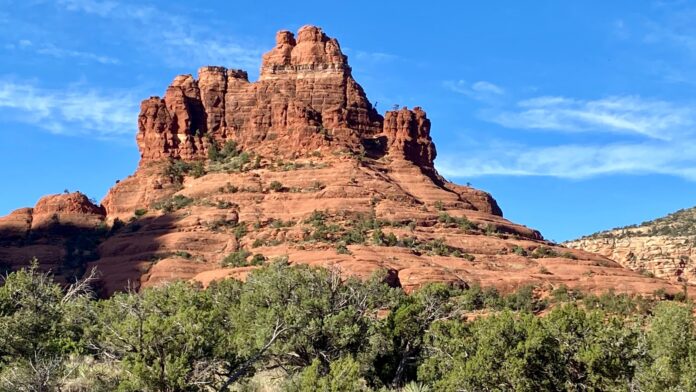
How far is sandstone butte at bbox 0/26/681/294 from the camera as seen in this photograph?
83688 mm

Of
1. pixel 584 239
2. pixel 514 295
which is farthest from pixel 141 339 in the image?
pixel 584 239

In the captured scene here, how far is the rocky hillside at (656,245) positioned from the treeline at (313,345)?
194 ft

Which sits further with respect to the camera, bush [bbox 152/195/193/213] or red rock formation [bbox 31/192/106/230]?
red rock formation [bbox 31/192/106/230]

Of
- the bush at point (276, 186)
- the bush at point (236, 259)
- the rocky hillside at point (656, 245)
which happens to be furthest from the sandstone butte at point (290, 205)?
the rocky hillside at point (656, 245)

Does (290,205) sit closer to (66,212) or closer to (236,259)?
(236,259)

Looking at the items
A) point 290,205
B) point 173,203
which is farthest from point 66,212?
point 290,205

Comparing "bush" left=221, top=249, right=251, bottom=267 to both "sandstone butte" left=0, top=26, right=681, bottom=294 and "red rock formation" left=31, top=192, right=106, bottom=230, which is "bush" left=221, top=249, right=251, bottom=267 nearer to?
"sandstone butte" left=0, top=26, right=681, bottom=294

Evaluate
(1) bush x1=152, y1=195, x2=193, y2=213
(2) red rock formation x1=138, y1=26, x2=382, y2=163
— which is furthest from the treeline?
(2) red rock formation x1=138, y1=26, x2=382, y2=163

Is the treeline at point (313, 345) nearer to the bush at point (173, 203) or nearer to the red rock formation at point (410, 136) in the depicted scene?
the bush at point (173, 203)

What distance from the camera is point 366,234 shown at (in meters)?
87.9

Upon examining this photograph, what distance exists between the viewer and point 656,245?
4513 inches

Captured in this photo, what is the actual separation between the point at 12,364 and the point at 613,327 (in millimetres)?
23201

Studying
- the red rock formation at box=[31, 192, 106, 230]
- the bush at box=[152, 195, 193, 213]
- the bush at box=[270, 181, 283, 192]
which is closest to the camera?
the bush at box=[270, 181, 283, 192]

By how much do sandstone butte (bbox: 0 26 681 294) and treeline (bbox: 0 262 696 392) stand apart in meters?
30.1
